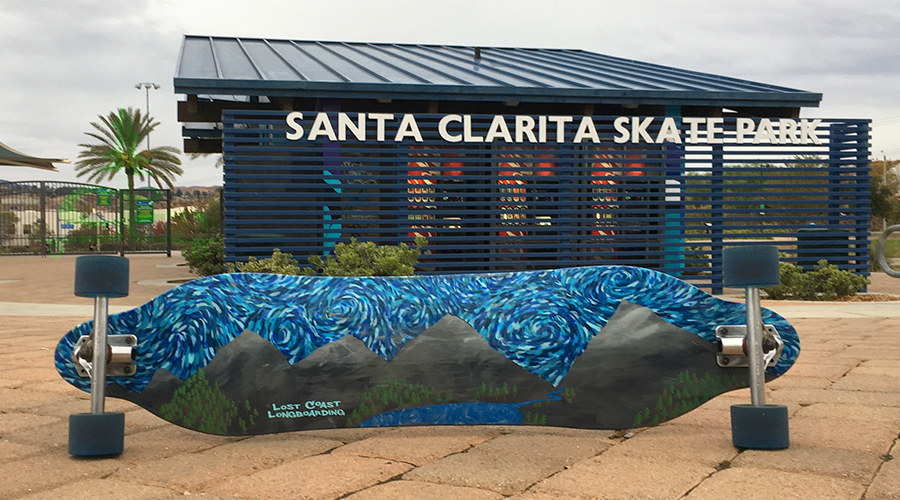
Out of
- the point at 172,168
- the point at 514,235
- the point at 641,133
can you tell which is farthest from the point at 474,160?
the point at 172,168

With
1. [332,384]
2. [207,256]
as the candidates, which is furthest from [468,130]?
[332,384]

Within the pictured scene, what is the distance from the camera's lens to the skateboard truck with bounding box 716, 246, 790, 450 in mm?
2820

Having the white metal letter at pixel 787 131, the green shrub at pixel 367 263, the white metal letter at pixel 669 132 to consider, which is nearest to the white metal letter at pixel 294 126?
the green shrub at pixel 367 263

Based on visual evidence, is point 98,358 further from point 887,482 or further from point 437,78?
point 437,78

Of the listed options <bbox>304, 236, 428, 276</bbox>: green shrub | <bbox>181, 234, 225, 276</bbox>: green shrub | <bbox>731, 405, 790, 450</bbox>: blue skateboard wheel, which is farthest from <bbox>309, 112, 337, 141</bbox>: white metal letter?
<bbox>731, 405, 790, 450</bbox>: blue skateboard wheel

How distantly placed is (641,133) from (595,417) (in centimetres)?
866

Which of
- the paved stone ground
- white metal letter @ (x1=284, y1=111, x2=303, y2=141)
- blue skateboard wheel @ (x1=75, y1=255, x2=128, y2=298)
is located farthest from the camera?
white metal letter @ (x1=284, y1=111, x2=303, y2=141)

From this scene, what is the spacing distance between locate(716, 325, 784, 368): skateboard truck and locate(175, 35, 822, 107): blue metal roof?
8017 millimetres

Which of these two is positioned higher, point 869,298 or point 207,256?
point 207,256

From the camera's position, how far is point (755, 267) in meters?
2.82

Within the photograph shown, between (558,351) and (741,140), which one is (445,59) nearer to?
(741,140)

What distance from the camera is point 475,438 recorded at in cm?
318

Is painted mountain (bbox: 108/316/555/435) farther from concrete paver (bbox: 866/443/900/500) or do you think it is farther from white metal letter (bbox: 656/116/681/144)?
white metal letter (bbox: 656/116/681/144)

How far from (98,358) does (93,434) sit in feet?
0.97
